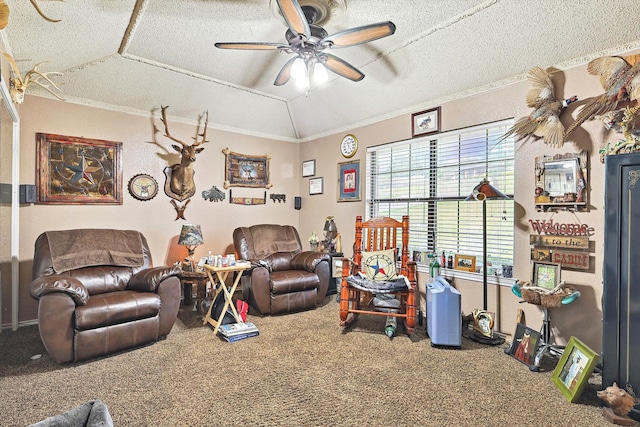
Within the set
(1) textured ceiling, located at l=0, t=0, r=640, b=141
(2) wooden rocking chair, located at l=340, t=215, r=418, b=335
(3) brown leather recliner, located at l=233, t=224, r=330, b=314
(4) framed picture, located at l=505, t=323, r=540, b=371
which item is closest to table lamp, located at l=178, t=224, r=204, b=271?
(3) brown leather recliner, located at l=233, t=224, r=330, b=314

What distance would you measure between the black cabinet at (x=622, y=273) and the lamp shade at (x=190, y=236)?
3904 millimetres

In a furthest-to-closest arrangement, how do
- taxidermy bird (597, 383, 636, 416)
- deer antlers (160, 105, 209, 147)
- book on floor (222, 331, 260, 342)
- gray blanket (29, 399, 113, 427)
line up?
1. deer antlers (160, 105, 209, 147)
2. book on floor (222, 331, 260, 342)
3. taxidermy bird (597, 383, 636, 416)
4. gray blanket (29, 399, 113, 427)

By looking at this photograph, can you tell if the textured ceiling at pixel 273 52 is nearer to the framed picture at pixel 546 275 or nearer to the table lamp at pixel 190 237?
the table lamp at pixel 190 237

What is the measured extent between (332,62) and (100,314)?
2.90m

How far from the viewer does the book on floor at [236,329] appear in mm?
3148

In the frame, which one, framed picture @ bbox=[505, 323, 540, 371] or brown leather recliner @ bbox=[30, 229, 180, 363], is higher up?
brown leather recliner @ bbox=[30, 229, 180, 363]

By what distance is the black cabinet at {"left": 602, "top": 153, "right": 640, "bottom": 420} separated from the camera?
6.68ft

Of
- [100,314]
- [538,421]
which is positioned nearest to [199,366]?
[100,314]

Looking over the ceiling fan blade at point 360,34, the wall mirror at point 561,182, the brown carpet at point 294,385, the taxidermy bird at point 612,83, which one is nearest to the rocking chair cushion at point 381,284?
the brown carpet at point 294,385

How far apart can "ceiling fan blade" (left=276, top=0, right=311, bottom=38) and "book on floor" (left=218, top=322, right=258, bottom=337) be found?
271 cm

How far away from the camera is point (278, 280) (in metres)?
3.83

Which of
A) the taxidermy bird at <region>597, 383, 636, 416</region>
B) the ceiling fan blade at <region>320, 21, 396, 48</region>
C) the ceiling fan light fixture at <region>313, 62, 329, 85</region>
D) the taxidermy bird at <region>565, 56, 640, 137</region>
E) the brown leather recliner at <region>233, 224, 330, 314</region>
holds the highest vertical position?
the ceiling fan blade at <region>320, 21, 396, 48</region>

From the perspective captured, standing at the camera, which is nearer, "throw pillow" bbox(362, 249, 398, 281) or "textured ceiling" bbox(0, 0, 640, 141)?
"textured ceiling" bbox(0, 0, 640, 141)

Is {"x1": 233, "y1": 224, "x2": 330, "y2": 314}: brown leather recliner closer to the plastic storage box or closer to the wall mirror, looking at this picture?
the plastic storage box
